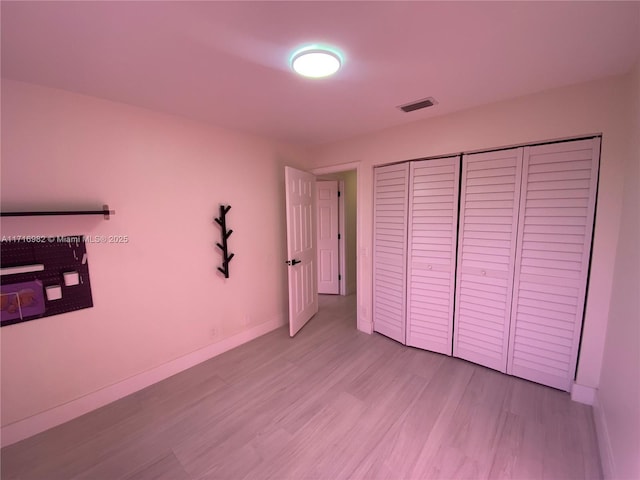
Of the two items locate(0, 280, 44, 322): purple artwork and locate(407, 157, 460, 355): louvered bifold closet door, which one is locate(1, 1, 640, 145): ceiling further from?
locate(0, 280, 44, 322): purple artwork

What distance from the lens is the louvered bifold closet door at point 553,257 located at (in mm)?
1866

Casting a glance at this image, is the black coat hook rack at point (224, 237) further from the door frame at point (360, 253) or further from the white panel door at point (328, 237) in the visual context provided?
the white panel door at point (328, 237)

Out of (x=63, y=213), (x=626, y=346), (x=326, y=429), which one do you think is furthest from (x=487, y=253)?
(x=63, y=213)

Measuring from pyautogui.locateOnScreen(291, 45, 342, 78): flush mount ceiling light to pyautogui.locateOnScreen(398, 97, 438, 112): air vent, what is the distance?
0.86m

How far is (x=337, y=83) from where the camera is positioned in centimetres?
173

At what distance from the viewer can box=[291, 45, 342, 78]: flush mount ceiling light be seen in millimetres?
1380

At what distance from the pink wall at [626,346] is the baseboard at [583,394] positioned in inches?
4.9

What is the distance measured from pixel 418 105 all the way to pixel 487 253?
1.38 m

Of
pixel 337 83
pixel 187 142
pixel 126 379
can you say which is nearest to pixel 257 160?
pixel 187 142

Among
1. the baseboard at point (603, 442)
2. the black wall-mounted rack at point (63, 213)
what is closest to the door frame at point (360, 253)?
the baseboard at point (603, 442)

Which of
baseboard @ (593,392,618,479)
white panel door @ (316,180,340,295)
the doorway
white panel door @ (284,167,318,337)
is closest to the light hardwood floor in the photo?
baseboard @ (593,392,618,479)

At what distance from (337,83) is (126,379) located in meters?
2.76

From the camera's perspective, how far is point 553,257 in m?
1.98

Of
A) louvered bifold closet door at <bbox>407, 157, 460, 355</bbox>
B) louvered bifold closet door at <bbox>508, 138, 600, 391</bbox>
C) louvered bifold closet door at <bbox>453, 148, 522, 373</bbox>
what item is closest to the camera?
louvered bifold closet door at <bbox>508, 138, 600, 391</bbox>
